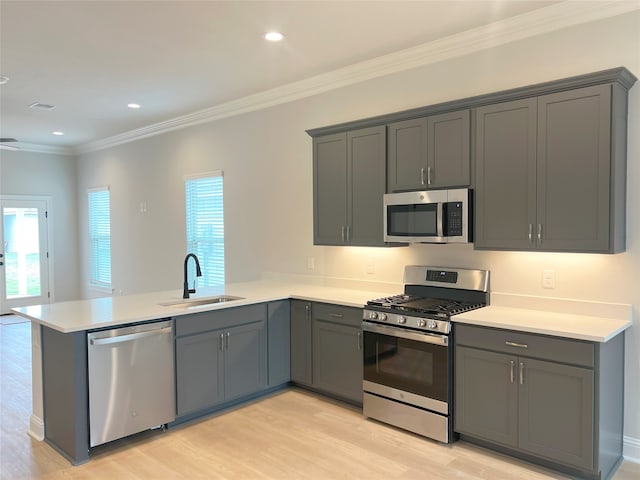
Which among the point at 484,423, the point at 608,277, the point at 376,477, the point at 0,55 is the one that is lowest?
the point at 376,477

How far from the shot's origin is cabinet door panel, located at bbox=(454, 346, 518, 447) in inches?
115

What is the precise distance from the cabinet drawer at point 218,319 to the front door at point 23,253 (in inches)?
240

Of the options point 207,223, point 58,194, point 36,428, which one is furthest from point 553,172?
point 58,194

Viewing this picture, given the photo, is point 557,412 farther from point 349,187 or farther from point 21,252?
point 21,252

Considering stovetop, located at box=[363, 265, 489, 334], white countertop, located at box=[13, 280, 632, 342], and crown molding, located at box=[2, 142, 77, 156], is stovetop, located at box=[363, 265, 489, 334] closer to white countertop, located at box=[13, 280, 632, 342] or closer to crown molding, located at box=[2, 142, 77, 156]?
white countertop, located at box=[13, 280, 632, 342]

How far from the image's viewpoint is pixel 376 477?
2838 millimetres

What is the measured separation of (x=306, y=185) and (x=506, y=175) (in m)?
2.15

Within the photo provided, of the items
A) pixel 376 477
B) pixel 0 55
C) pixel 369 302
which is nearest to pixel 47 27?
pixel 0 55

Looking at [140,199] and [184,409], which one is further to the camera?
[140,199]

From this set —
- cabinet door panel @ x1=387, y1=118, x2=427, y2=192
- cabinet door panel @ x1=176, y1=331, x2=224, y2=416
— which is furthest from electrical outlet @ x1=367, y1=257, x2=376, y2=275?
cabinet door panel @ x1=176, y1=331, x2=224, y2=416

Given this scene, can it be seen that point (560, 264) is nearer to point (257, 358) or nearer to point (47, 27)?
point (257, 358)

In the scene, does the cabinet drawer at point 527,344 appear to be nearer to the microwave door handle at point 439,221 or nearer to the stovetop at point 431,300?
the stovetop at point 431,300

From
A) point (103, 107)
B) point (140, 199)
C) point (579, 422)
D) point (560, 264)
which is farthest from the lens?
point (140, 199)

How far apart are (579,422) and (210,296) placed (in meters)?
2.87
